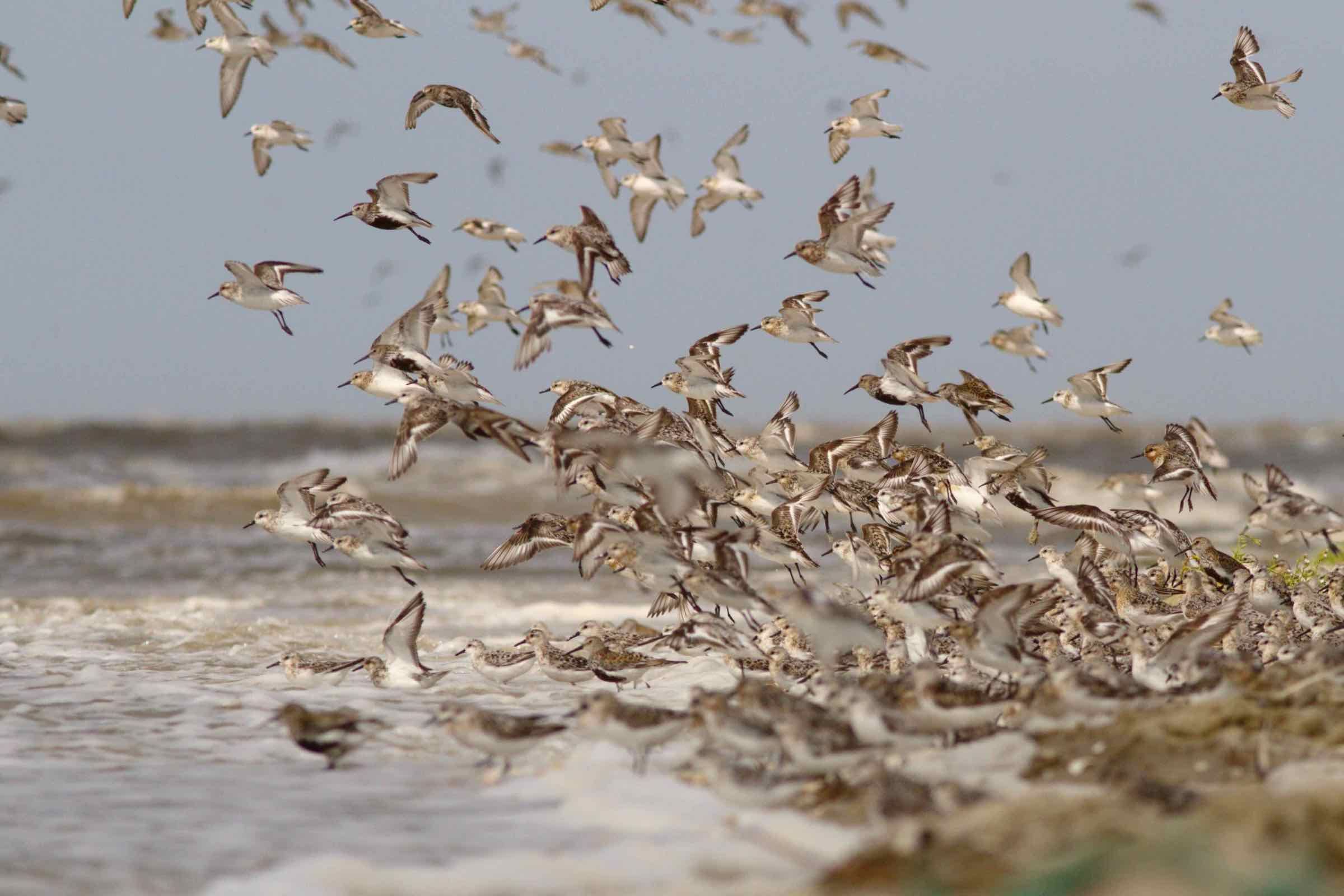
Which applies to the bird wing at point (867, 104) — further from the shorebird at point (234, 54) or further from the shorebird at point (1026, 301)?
the shorebird at point (234, 54)

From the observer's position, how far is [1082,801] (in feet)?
16.3

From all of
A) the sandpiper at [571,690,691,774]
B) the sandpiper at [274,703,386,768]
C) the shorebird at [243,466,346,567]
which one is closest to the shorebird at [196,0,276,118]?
the shorebird at [243,466,346,567]

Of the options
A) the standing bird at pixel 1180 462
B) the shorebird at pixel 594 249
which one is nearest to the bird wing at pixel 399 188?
the shorebird at pixel 594 249

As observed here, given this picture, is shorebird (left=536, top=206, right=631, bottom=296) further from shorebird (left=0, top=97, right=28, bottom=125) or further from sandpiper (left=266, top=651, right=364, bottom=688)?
shorebird (left=0, top=97, right=28, bottom=125)

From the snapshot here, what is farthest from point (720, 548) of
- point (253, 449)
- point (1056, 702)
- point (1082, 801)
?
A: point (253, 449)

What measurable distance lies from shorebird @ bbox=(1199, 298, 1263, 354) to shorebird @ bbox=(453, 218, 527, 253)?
627 centimetres

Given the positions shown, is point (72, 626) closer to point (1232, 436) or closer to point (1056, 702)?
point (1056, 702)

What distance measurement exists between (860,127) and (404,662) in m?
6.58

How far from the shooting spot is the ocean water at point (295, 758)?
500cm

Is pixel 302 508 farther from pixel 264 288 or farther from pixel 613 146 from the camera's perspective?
pixel 613 146

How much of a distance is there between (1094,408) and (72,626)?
29.3 ft

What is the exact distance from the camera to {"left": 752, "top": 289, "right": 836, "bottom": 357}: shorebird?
9891mm

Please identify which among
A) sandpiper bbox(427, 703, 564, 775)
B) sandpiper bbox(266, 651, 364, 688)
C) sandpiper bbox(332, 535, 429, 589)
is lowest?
sandpiper bbox(266, 651, 364, 688)

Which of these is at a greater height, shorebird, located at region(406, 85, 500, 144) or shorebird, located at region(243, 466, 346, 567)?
shorebird, located at region(406, 85, 500, 144)
